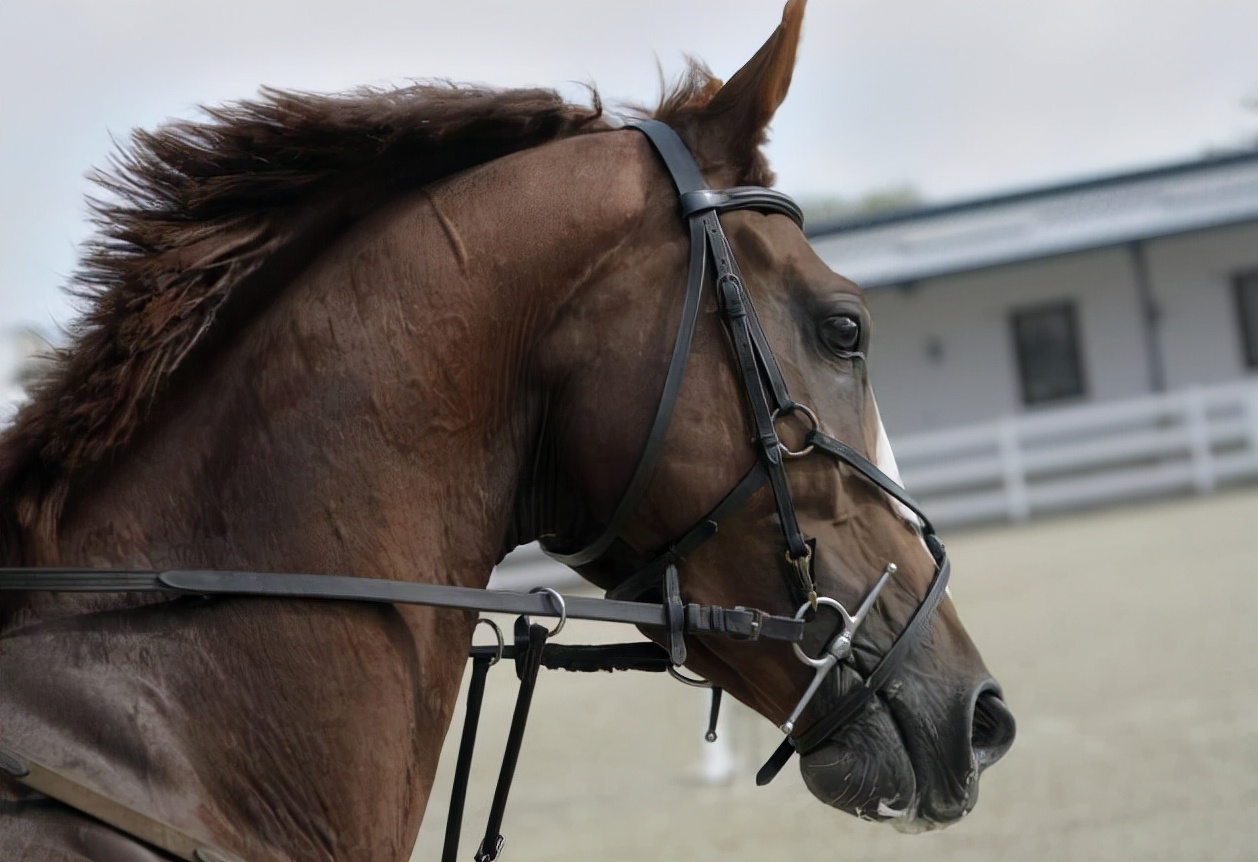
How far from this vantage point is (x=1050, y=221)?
24094mm

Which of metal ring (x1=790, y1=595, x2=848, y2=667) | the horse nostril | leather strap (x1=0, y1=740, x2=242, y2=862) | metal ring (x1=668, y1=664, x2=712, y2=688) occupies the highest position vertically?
leather strap (x1=0, y1=740, x2=242, y2=862)

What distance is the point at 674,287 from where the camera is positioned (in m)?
2.23

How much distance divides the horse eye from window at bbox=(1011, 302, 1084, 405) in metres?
22.0

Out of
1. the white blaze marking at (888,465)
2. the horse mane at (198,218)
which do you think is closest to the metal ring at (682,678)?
the white blaze marking at (888,465)

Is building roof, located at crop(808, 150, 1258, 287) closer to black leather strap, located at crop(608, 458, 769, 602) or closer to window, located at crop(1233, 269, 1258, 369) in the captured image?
window, located at crop(1233, 269, 1258, 369)

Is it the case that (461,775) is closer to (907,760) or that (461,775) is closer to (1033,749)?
(907,760)

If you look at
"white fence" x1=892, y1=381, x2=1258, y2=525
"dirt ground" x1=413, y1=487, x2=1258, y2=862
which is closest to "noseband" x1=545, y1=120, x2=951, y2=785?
"dirt ground" x1=413, y1=487, x2=1258, y2=862

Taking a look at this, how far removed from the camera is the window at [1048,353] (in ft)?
75.7

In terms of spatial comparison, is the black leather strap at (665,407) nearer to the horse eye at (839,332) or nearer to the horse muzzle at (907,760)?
the horse eye at (839,332)

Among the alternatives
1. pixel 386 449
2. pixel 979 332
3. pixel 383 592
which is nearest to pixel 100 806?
pixel 383 592

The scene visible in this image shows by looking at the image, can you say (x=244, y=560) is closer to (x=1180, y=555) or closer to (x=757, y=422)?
(x=757, y=422)

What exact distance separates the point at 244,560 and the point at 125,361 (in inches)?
14.4

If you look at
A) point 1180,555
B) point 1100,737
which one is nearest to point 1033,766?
point 1100,737

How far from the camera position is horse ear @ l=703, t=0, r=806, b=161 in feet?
7.58
